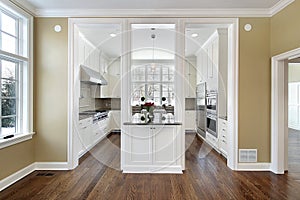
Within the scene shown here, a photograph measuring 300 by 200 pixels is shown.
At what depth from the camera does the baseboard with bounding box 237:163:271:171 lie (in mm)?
3977

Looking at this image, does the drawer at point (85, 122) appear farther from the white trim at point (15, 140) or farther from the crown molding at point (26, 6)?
the crown molding at point (26, 6)

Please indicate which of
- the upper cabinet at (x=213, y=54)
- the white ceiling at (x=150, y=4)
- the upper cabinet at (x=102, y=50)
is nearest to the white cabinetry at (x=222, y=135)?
the upper cabinet at (x=213, y=54)

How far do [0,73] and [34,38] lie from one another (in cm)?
103

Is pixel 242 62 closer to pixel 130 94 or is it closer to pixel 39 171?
pixel 130 94

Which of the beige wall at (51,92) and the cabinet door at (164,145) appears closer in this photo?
the cabinet door at (164,145)

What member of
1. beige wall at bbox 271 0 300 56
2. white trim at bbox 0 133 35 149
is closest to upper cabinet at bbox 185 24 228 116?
beige wall at bbox 271 0 300 56

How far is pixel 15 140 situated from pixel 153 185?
2.13 m

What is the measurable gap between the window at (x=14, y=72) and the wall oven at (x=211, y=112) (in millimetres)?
3873

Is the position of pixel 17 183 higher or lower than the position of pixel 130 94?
lower

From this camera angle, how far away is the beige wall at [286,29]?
3.29 m

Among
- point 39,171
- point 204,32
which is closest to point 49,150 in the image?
point 39,171

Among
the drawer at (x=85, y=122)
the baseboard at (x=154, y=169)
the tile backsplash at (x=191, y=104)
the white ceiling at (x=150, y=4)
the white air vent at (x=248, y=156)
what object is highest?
the white ceiling at (x=150, y=4)

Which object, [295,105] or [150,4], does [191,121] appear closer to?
[295,105]

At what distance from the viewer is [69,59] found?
Result: 4.00m
